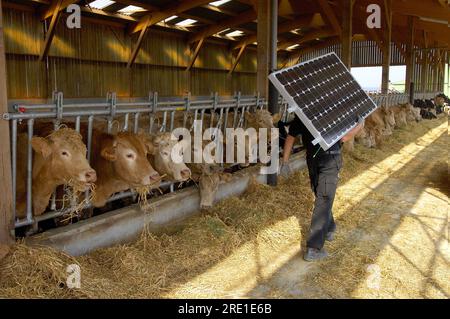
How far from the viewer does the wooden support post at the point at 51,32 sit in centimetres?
1609

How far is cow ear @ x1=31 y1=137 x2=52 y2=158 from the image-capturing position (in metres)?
3.91

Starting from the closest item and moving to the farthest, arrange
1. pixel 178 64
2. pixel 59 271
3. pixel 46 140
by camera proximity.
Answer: pixel 59 271
pixel 46 140
pixel 178 64

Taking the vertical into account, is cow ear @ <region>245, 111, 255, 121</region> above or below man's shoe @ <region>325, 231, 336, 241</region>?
above

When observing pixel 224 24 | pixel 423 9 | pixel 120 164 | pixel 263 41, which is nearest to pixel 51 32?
pixel 224 24

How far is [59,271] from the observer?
11.9 ft

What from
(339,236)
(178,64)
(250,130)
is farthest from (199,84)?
(339,236)

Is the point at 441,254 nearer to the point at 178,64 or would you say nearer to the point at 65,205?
the point at 65,205

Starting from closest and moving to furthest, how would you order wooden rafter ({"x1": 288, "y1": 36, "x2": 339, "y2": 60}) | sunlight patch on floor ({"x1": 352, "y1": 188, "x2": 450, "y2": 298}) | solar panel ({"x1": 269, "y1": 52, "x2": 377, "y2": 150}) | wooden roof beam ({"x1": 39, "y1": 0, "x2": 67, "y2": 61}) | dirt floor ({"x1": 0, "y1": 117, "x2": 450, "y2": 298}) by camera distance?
1. dirt floor ({"x1": 0, "y1": 117, "x2": 450, "y2": 298})
2. sunlight patch on floor ({"x1": 352, "y1": 188, "x2": 450, "y2": 298})
3. solar panel ({"x1": 269, "y1": 52, "x2": 377, "y2": 150})
4. wooden roof beam ({"x1": 39, "y1": 0, "x2": 67, "y2": 61})
5. wooden rafter ({"x1": 288, "y1": 36, "x2": 339, "y2": 60})

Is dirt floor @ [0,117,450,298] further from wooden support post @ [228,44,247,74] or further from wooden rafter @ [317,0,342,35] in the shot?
wooden support post @ [228,44,247,74]

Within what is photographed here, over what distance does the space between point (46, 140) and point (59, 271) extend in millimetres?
1119

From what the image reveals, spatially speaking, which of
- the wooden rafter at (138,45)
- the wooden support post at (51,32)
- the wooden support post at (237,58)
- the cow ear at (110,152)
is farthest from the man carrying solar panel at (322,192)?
the wooden support post at (237,58)

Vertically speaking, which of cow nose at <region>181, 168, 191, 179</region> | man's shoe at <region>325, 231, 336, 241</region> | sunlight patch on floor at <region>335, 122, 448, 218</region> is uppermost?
cow nose at <region>181, 168, 191, 179</region>

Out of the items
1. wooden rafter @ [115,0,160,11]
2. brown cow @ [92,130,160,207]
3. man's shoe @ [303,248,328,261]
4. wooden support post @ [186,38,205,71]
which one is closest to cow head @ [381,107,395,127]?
wooden rafter @ [115,0,160,11]

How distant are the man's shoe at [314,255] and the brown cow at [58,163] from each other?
90.5 inches
